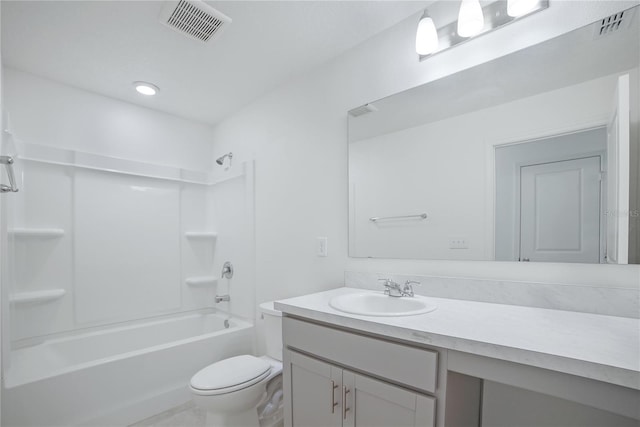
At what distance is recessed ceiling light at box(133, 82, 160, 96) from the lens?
2.30 metres

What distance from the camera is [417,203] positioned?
1.59 m

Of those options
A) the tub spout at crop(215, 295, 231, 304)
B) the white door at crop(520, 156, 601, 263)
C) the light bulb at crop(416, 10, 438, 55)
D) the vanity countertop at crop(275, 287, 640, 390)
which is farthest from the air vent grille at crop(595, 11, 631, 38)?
the tub spout at crop(215, 295, 231, 304)

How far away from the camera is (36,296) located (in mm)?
2074

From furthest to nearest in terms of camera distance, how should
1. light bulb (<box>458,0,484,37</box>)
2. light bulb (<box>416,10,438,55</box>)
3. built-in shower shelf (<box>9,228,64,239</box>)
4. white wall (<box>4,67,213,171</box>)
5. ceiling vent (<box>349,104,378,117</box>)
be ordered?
white wall (<box>4,67,213,171</box>)
built-in shower shelf (<box>9,228,64,239</box>)
ceiling vent (<box>349,104,378,117</box>)
light bulb (<box>416,10,438,55</box>)
light bulb (<box>458,0,484,37</box>)

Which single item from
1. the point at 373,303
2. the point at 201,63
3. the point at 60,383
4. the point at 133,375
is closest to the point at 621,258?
the point at 373,303

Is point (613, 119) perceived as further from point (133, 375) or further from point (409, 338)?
point (133, 375)

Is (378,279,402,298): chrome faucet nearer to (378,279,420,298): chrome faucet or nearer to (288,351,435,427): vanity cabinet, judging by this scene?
(378,279,420,298): chrome faucet

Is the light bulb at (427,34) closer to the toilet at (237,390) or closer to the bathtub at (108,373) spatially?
the toilet at (237,390)

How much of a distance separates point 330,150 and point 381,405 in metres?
1.42

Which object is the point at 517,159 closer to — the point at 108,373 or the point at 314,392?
the point at 314,392

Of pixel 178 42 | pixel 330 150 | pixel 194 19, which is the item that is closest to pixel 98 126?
pixel 178 42

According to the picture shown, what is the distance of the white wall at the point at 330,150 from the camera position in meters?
1.24

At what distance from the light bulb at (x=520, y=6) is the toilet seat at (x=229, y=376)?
2056 millimetres

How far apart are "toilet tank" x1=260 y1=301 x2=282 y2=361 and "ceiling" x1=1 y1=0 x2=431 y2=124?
1631 millimetres
